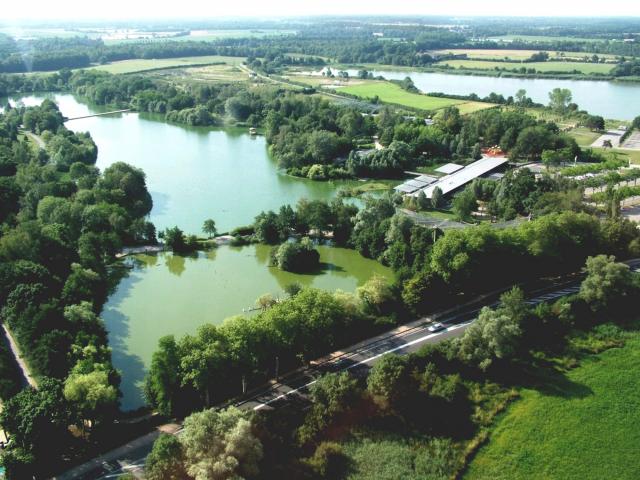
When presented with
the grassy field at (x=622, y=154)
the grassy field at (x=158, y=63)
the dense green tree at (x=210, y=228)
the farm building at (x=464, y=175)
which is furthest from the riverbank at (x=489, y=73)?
the dense green tree at (x=210, y=228)

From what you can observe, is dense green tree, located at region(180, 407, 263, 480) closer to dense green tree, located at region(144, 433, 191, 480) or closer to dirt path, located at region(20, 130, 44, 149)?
dense green tree, located at region(144, 433, 191, 480)

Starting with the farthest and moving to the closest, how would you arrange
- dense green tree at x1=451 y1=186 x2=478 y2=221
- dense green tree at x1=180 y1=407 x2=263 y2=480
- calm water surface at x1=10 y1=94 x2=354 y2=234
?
calm water surface at x1=10 y1=94 x2=354 y2=234
dense green tree at x1=451 y1=186 x2=478 y2=221
dense green tree at x1=180 y1=407 x2=263 y2=480

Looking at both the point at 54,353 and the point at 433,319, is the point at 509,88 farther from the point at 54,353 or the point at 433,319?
the point at 54,353

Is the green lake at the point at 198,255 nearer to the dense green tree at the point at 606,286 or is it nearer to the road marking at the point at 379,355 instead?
the road marking at the point at 379,355

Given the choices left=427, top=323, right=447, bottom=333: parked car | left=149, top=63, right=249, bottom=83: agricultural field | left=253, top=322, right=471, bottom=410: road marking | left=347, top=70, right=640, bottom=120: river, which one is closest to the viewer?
left=253, top=322, right=471, bottom=410: road marking

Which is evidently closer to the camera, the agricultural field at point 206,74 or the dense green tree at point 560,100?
the dense green tree at point 560,100

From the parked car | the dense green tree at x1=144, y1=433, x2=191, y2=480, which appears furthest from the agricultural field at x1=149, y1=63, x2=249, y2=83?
the dense green tree at x1=144, y1=433, x2=191, y2=480
